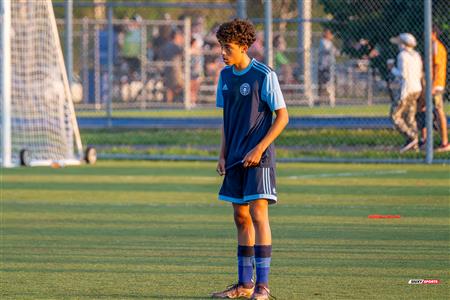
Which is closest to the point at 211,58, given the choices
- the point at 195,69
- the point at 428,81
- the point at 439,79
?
the point at 195,69

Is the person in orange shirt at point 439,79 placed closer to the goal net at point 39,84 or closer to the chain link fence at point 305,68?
the chain link fence at point 305,68

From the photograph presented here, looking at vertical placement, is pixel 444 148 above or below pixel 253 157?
below

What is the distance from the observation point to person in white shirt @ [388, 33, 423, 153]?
1855 cm

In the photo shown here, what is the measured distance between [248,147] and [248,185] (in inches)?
9.5

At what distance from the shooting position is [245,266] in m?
7.56

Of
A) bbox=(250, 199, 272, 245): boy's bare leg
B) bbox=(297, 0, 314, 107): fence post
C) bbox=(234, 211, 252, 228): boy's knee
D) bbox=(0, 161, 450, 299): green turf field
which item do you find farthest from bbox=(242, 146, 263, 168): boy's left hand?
bbox=(297, 0, 314, 107): fence post

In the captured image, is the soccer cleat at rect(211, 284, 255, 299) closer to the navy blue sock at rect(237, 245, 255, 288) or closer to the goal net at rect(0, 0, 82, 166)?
the navy blue sock at rect(237, 245, 255, 288)

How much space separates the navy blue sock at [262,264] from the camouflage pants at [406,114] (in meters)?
11.4

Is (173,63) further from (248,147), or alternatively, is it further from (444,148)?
(248,147)

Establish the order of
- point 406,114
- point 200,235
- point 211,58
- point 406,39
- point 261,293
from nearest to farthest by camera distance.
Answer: point 261,293 → point 200,235 → point 406,39 → point 406,114 → point 211,58

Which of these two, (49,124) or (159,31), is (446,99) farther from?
(159,31)

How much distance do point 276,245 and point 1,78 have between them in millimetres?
7802

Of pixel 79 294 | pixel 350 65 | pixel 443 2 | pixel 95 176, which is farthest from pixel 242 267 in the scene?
pixel 350 65

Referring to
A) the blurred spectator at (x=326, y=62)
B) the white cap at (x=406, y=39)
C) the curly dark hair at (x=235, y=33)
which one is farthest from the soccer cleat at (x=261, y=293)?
the blurred spectator at (x=326, y=62)
